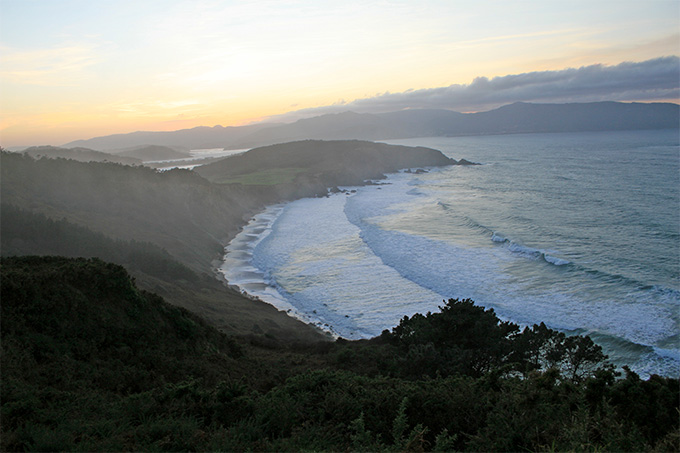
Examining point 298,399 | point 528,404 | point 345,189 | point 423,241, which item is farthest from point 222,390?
point 345,189

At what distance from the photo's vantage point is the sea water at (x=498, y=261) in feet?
68.5

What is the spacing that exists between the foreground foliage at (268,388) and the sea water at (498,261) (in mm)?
7391

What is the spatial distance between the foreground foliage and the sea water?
24.2 ft

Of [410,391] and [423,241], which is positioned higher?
[410,391]

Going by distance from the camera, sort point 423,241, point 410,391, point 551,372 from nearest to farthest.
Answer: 1. point 551,372
2. point 410,391
3. point 423,241

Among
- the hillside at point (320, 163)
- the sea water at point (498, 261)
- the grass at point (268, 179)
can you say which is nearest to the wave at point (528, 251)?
the sea water at point (498, 261)

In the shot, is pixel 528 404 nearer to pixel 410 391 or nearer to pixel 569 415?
pixel 569 415

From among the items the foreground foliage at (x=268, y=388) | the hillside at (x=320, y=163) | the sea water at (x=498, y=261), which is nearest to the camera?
the foreground foliage at (x=268, y=388)

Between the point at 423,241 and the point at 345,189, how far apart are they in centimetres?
4660

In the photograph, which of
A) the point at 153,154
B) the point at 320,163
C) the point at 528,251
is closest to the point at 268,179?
the point at 320,163

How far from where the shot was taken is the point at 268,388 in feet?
36.0

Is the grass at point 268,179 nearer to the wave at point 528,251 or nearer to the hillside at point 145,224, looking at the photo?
the hillside at point 145,224

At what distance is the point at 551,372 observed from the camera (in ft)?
24.6

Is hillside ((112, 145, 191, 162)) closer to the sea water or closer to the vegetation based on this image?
the sea water
